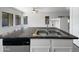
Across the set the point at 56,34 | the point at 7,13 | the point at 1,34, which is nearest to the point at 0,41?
the point at 1,34

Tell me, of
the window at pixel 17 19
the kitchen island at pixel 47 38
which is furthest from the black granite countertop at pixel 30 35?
the window at pixel 17 19

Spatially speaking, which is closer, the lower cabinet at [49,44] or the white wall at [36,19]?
A: the lower cabinet at [49,44]

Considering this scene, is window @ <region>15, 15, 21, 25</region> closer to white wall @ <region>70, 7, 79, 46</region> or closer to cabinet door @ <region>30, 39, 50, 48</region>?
cabinet door @ <region>30, 39, 50, 48</region>

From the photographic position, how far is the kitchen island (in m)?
1.42

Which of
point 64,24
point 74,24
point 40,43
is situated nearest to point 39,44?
point 40,43

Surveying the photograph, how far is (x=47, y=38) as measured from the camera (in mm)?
1445

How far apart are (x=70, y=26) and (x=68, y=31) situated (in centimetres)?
8

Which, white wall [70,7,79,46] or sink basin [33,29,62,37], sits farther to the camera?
sink basin [33,29,62,37]

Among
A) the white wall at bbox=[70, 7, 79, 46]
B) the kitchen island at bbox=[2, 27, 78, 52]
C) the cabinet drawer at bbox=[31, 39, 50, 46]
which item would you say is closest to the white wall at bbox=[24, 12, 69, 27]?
the kitchen island at bbox=[2, 27, 78, 52]

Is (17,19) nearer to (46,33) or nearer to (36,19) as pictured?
(36,19)

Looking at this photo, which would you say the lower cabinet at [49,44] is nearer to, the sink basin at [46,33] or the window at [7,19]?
the sink basin at [46,33]

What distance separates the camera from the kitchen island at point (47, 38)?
1.42 metres

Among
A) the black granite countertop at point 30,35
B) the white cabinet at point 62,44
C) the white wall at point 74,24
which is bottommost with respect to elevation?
the white cabinet at point 62,44
